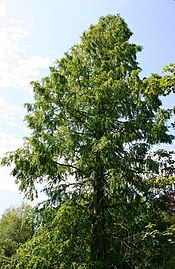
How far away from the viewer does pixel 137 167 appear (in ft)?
32.6

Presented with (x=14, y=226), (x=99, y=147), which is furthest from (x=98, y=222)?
(x=14, y=226)

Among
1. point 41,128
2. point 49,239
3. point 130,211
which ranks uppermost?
point 41,128

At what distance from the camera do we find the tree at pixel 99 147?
9188 millimetres

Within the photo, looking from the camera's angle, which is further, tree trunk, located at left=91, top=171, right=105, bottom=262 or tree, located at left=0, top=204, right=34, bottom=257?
tree, located at left=0, top=204, right=34, bottom=257

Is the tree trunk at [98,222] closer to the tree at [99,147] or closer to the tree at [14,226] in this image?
the tree at [99,147]

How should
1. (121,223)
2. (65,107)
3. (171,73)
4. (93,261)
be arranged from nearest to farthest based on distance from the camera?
(171,73) < (93,261) < (121,223) < (65,107)

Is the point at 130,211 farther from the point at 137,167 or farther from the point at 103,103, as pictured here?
the point at 103,103

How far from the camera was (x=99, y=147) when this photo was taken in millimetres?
8906

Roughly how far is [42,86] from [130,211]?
5.00 m

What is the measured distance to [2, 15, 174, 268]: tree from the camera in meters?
9.19

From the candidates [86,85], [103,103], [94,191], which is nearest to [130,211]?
[94,191]

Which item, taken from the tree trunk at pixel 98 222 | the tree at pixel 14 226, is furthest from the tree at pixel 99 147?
the tree at pixel 14 226

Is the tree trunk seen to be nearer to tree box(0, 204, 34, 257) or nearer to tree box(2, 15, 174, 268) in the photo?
tree box(2, 15, 174, 268)

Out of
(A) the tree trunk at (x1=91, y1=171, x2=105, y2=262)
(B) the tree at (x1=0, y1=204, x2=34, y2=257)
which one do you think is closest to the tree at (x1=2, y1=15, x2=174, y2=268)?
(A) the tree trunk at (x1=91, y1=171, x2=105, y2=262)
